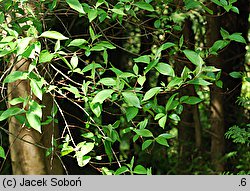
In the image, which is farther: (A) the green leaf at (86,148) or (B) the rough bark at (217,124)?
(B) the rough bark at (217,124)

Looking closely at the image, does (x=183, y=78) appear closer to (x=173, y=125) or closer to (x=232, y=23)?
(x=232, y=23)

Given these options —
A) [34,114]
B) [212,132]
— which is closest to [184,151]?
[212,132]

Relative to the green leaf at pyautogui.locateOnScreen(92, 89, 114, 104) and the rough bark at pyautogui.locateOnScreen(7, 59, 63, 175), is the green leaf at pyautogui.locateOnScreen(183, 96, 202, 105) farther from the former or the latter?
the rough bark at pyautogui.locateOnScreen(7, 59, 63, 175)

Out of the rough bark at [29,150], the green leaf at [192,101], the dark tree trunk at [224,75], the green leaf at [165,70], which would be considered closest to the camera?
the green leaf at [165,70]

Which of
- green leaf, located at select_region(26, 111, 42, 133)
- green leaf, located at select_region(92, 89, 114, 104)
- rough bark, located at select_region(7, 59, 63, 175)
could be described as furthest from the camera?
rough bark, located at select_region(7, 59, 63, 175)

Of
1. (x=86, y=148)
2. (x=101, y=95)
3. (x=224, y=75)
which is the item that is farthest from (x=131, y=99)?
(x=224, y=75)

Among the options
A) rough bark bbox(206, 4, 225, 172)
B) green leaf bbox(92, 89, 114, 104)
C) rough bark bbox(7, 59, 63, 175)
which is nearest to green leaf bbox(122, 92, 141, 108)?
green leaf bbox(92, 89, 114, 104)

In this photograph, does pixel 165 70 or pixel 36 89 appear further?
pixel 165 70

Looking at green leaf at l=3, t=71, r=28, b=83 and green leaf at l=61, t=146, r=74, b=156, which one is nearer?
green leaf at l=3, t=71, r=28, b=83

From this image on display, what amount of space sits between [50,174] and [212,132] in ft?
6.57

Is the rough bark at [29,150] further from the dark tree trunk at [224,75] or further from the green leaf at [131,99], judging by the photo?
the dark tree trunk at [224,75]

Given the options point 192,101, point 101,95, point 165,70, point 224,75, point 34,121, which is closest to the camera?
point 34,121

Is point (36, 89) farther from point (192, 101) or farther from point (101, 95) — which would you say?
point (192, 101)

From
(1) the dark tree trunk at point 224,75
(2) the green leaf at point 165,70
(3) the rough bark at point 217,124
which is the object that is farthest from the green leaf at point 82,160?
(3) the rough bark at point 217,124
